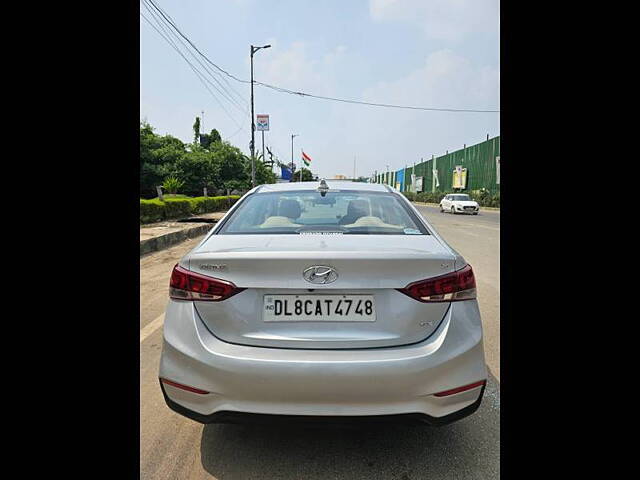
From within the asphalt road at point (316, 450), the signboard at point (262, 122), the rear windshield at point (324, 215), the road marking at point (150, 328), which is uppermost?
the signboard at point (262, 122)

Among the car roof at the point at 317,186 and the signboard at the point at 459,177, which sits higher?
the signboard at the point at 459,177

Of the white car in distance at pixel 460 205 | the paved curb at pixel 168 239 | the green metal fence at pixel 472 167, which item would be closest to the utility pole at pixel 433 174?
the green metal fence at pixel 472 167

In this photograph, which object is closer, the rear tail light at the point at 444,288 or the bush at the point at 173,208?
the rear tail light at the point at 444,288

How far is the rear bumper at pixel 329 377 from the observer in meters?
1.70

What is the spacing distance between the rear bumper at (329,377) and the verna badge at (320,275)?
0.29m

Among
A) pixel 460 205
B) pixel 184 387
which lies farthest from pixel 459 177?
pixel 184 387

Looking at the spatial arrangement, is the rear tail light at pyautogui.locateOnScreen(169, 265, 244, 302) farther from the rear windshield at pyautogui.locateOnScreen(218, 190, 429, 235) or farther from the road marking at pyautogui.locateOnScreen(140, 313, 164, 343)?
the road marking at pyautogui.locateOnScreen(140, 313, 164, 343)

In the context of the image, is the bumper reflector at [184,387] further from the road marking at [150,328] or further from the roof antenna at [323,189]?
the road marking at [150,328]

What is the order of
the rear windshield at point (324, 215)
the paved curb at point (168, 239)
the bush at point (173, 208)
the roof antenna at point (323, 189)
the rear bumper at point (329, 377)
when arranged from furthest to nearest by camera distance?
1. the bush at point (173, 208)
2. the paved curb at point (168, 239)
3. the roof antenna at point (323, 189)
4. the rear windshield at point (324, 215)
5. the rear bumper at point (329, 377)
